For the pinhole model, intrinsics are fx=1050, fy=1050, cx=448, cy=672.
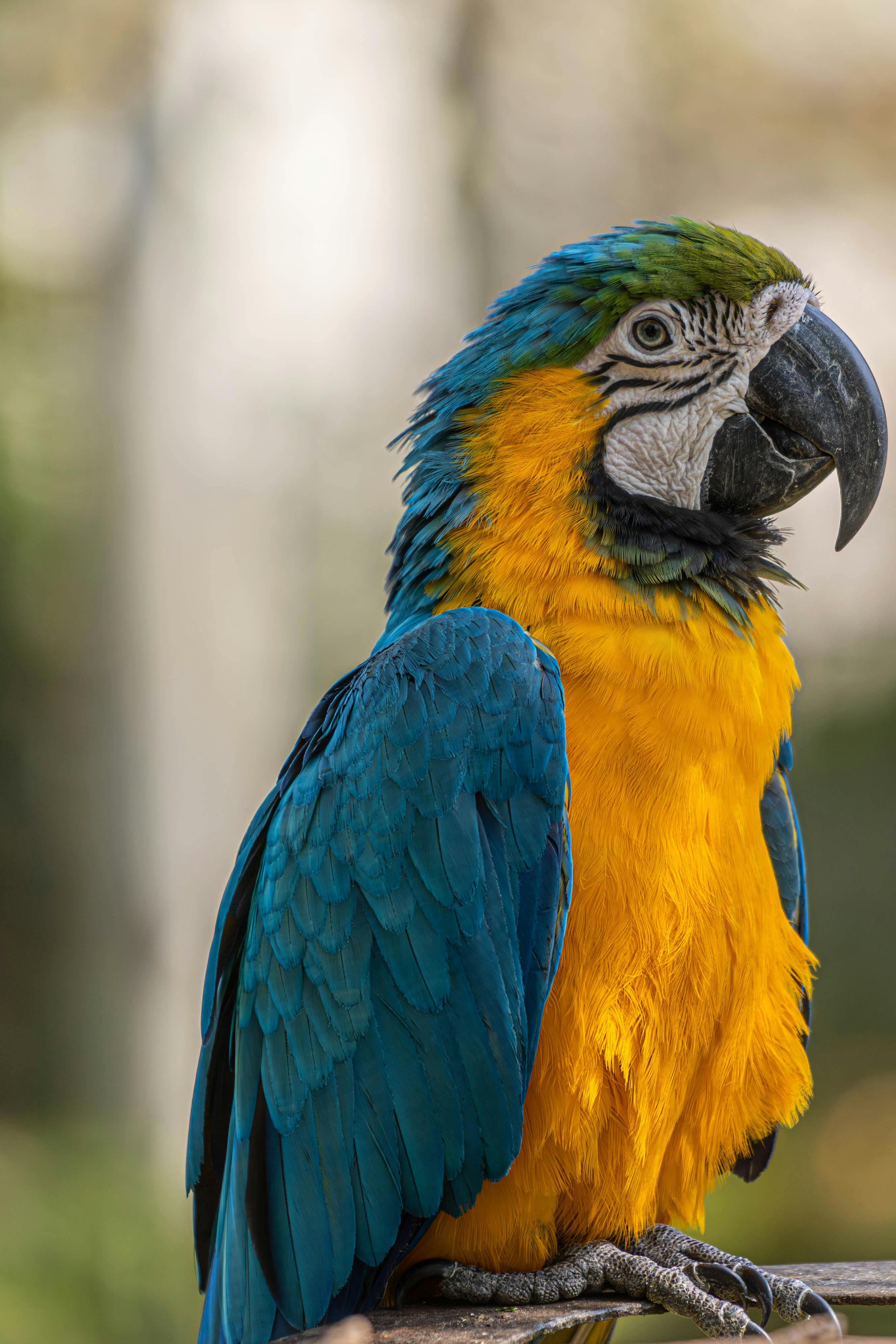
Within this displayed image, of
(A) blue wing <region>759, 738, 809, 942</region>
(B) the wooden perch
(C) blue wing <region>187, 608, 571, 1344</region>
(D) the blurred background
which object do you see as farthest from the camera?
(D) the blurred background

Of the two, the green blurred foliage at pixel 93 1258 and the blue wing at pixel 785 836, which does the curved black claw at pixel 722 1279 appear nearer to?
the blue wing at pixel 785 836

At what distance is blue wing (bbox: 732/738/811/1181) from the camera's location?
5.66 ft

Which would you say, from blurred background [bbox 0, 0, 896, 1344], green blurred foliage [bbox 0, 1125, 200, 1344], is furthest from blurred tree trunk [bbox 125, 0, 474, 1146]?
green blurred foliage [bbox 0, 1125, 200, 1344]

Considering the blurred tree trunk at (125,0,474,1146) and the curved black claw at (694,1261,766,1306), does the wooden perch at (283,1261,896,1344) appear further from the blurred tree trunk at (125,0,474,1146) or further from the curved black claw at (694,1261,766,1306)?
the blurred tree trunk at (125,0,474,1146)

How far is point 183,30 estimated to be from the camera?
4.43m

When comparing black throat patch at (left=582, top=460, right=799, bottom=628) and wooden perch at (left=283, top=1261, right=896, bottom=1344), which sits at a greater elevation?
black throat patch at (left=582, top=460, right=799, bottom=628)

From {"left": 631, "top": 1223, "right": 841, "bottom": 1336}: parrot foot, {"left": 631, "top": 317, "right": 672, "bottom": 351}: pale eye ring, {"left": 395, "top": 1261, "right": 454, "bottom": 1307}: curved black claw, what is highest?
{"left": 631, "top": 317, "right": 672, "bottom": 351}: pale eye ring

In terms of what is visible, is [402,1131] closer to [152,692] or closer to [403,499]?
[403,499]

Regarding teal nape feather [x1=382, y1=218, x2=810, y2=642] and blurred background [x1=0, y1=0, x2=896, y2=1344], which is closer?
teal nape feather [x1=382, y1=218, x2=810, y2=642]

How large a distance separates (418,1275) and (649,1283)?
1.04 feet

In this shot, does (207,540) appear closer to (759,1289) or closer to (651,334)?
(651,334)

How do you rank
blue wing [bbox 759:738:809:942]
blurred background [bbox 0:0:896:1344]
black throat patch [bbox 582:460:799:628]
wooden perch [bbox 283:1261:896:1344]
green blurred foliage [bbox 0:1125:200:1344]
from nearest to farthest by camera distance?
wooden perch [bbox 283:1261:896:1344]
black throat patch [bbox 582:460:799:628]
blue wing [bbox 759:738:809:942]
green blurred foliage [bbox 0:1125:200:1344]
blurred background [bbox 0:0:896:1344]

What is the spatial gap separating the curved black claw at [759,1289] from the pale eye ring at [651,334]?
1.32 metres

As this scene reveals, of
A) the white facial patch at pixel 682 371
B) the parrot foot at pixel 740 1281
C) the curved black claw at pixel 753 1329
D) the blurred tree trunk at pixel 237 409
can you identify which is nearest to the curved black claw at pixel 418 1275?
the parrot foot at pixel 740 1281
